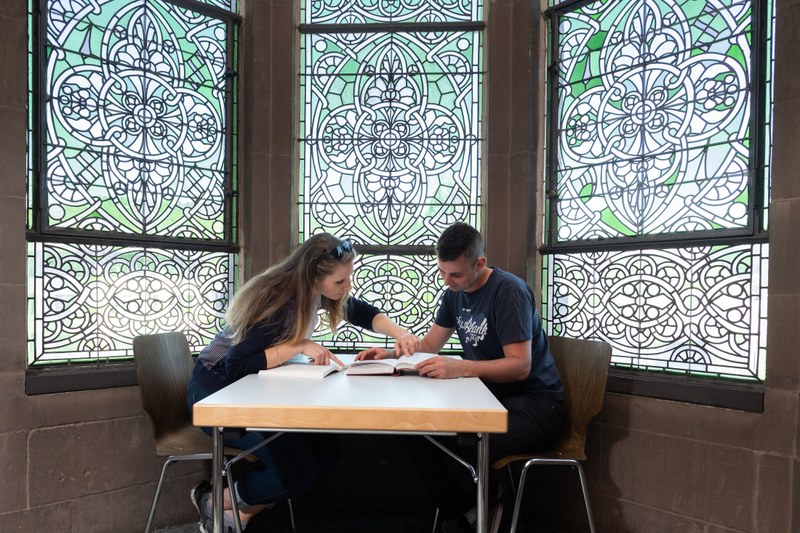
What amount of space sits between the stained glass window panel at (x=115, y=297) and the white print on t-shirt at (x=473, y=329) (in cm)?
147

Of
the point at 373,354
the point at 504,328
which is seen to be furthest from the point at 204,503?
the point at 504,328

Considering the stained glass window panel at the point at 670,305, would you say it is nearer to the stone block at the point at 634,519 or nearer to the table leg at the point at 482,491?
the stone block at the point at 634,519

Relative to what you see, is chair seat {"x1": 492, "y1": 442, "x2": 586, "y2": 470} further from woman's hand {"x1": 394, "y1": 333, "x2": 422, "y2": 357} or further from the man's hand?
woman's hand {"x1": 394, "y1": 333, "x2": 422, "y2": 357}

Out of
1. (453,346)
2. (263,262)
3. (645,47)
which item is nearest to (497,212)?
(453,346)

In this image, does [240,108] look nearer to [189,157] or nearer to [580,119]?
[189,157]

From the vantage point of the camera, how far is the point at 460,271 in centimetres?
277

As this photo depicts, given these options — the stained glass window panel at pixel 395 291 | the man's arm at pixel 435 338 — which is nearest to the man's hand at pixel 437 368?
the man's arm at pixel 435 338

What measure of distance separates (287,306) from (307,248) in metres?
0.28

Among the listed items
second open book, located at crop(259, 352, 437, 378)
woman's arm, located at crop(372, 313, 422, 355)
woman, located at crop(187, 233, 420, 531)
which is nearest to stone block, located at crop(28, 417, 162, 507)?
woman, located at crop(187, 233, 420, 531)

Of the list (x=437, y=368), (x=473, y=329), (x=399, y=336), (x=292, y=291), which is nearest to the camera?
(x=437, y=368)

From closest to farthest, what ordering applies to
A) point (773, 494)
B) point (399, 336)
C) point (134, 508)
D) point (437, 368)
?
point (437, 368)
point (773, 494)
point (399, 336)
point (134, 508)

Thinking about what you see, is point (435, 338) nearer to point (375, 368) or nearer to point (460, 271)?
point (460, 271)

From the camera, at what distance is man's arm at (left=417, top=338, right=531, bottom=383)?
2.44 meters

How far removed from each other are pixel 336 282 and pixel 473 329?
2.26 feet
